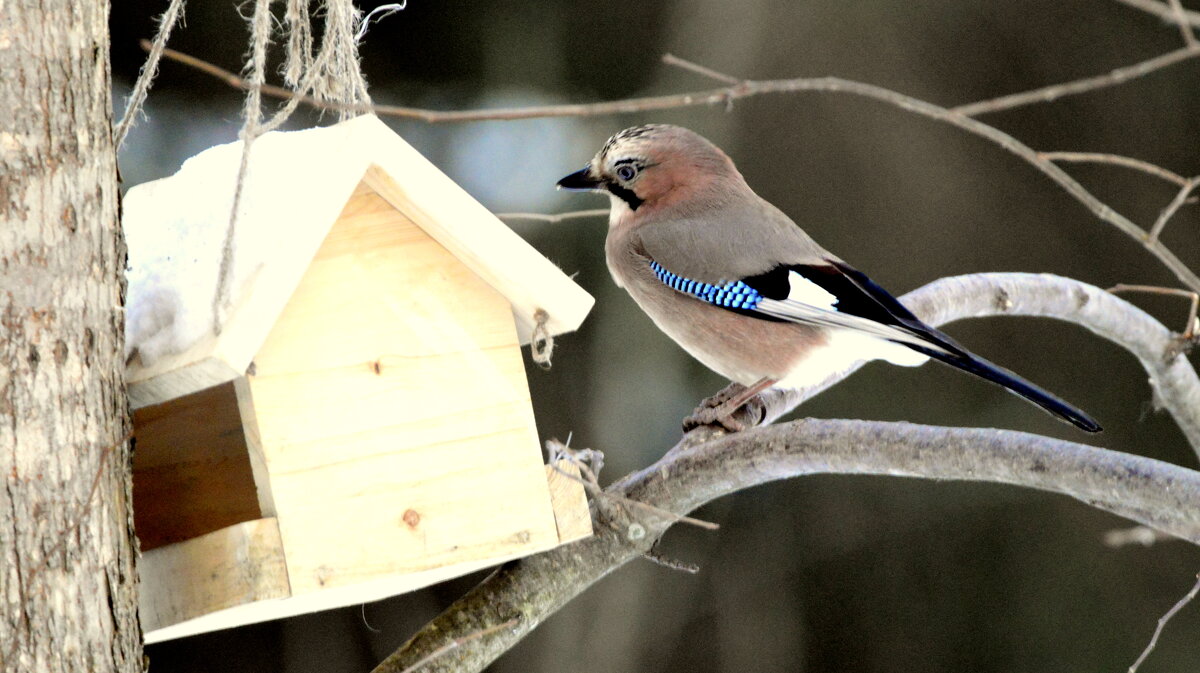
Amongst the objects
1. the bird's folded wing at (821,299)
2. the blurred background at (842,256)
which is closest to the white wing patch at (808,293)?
the bird's folded wing at (821,299)

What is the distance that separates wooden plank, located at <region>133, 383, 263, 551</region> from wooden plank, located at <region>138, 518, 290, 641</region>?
19 centimetres

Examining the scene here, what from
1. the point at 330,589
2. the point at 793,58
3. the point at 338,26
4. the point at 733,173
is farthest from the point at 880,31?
the point at 330,589

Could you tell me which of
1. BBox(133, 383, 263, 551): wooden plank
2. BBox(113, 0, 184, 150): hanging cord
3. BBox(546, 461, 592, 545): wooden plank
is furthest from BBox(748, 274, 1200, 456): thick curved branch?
BBox(113, 0, 184, 150): hanging cord

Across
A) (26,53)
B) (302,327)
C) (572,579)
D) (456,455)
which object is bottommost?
(572,579)

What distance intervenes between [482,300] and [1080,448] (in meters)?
0.95

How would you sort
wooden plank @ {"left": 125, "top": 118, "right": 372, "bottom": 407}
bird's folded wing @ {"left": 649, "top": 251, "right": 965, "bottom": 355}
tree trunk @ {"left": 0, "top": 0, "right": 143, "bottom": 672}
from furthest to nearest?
bird's folded wing @ {"left": 649, "top": 251, "right": 965, "bottom": 355} < wooden plank @ {"left": 125, "top": 118, "right": 372, "bottom": 407} < tree trunk @ {"left": 0, "top": 0, "right": 143, "bottom": 672}

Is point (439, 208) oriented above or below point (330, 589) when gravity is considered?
above

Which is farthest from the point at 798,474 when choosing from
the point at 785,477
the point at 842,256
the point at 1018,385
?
the point at 842,256

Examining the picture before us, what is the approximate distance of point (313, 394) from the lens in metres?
1.94

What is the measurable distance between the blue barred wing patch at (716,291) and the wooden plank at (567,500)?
834 millimetres

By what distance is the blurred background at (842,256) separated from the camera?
452cm

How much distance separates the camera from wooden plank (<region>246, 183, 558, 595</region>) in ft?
6.24

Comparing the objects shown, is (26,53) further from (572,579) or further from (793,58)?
(793,58)

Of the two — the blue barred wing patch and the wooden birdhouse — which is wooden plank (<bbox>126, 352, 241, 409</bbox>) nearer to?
the wooden birdhouse
